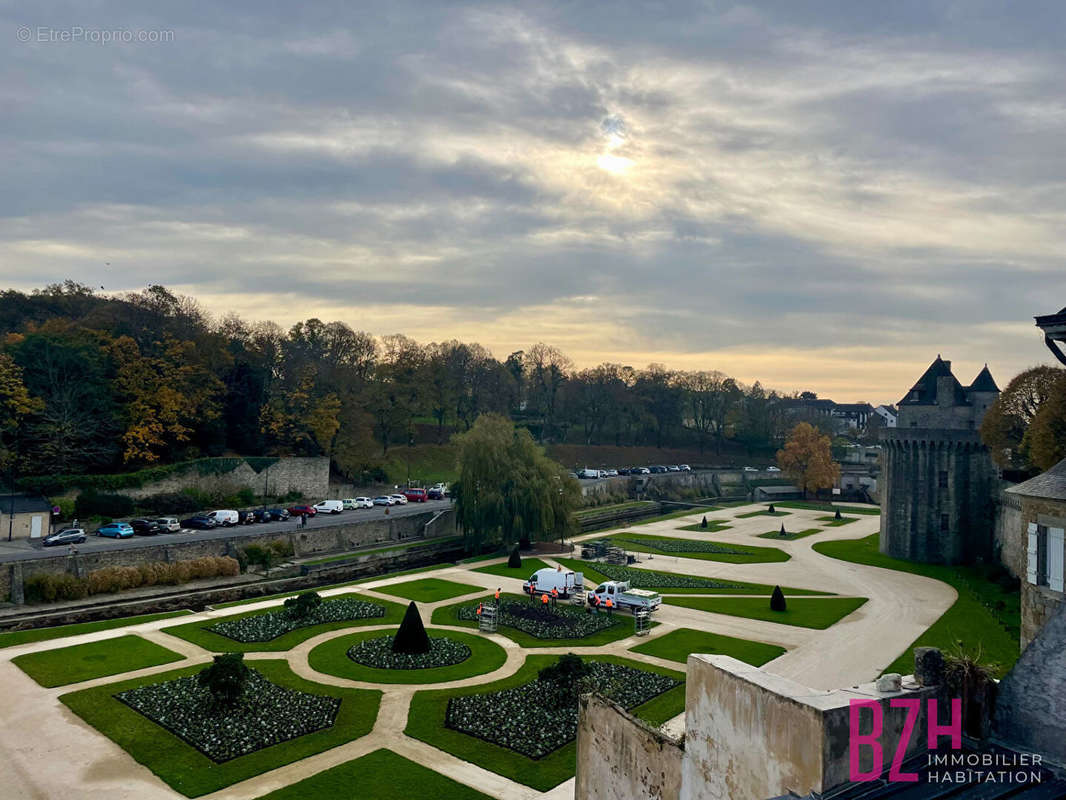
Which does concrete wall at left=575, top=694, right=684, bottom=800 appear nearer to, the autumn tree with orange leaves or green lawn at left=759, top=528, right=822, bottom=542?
green lawn at left=759, top=528, right=822, bottom=542

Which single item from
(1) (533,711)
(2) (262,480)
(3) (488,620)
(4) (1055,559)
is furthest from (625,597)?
(2) (262,480)

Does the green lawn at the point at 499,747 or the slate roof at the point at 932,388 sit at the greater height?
the slate roof at the point at 932,388

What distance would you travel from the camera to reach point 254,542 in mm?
37406

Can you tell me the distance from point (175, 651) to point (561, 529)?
2380 cm

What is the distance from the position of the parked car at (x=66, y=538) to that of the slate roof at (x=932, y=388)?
46761 millimetres

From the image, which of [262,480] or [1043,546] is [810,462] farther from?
[1043,546]

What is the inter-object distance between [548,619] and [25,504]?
2922cm

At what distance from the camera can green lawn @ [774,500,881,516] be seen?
7020cm

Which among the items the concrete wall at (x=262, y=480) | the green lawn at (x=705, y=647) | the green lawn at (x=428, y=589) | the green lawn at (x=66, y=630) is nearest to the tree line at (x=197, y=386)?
the concrete wall at (x=262, y=480)

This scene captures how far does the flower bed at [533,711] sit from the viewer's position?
→ 1738 centimetres

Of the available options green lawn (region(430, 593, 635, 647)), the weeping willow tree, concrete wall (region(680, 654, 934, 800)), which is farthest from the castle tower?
concrete wall (region(680, 654, 934, 800))

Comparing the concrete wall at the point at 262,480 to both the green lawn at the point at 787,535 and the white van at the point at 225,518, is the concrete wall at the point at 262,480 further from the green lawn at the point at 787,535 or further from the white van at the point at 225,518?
the green lawn at the point at 787,535

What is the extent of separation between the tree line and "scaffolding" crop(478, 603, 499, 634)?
100 feet

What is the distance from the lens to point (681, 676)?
72.1ft
